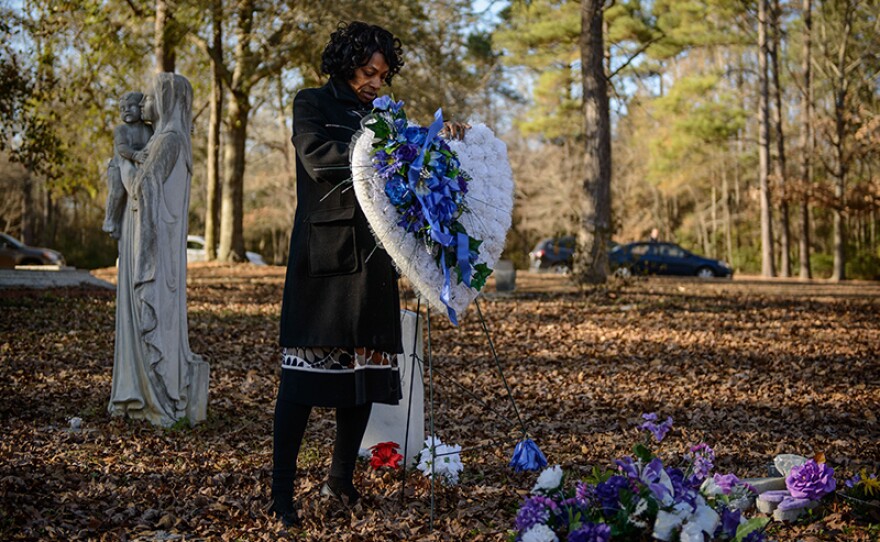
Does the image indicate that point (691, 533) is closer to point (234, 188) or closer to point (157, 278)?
point (157, 278)

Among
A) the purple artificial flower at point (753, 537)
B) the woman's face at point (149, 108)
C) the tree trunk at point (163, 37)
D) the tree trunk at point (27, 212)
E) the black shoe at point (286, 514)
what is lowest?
the black shoe at point (286, 514)

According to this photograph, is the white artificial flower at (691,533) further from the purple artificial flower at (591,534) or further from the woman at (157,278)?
the woman at (157,278)

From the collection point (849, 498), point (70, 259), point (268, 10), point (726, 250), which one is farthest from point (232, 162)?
point (726, 250)

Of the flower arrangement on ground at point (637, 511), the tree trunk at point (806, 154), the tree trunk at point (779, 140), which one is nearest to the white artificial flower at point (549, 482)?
the flower arrangement on ground at point (637, 511)

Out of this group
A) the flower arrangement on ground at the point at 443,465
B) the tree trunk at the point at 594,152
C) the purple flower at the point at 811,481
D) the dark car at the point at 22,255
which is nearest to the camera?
the purple flower at the point at 811,481

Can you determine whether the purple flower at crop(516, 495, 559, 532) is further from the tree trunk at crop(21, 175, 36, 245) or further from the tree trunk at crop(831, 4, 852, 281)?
the tree trunk at crop(21, 175, 36, 245)

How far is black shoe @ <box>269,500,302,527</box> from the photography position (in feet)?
12.2

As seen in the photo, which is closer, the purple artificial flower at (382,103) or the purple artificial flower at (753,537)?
the purple artificial flower at (753,537)

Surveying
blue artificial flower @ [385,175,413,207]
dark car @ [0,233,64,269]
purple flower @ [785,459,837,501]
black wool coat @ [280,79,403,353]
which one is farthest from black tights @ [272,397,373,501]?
dark car @ [0,233,64,269]

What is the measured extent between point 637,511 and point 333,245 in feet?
5.21

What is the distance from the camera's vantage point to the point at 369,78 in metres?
3.77

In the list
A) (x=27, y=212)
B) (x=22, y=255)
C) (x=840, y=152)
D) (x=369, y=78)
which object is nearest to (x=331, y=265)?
(x=369, y=78)

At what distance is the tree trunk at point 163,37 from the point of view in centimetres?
1511

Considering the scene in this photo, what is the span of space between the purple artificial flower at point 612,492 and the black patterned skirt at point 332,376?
3.71 feet
